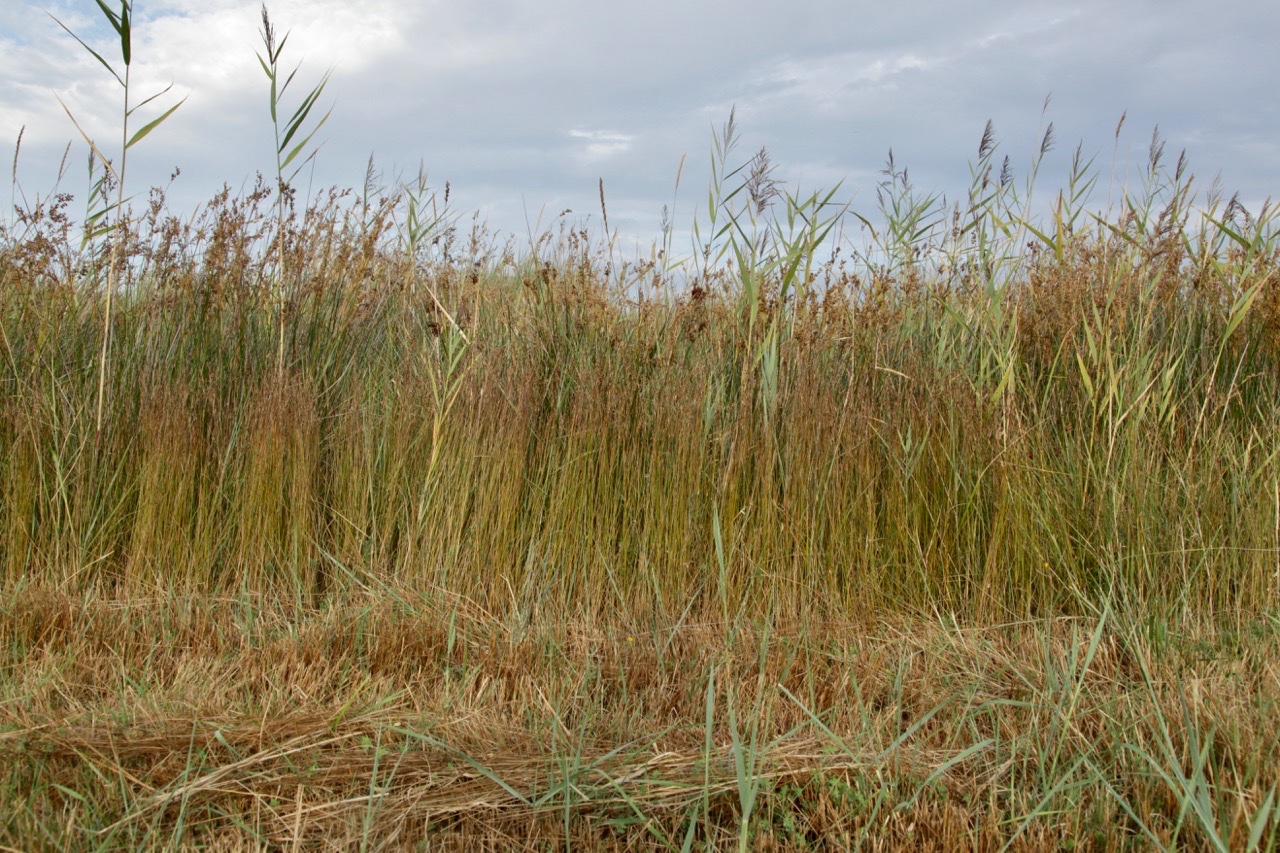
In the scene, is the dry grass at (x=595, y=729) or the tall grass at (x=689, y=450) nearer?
the dry grass at (x=595, y=729)

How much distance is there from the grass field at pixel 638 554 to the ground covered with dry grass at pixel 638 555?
1 centimetres

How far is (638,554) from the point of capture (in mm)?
2557

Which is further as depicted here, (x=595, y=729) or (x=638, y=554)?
(x=638, y=554)

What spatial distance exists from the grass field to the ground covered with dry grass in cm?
1

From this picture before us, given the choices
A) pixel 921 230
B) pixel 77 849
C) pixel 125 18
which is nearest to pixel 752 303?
pixel 921 230

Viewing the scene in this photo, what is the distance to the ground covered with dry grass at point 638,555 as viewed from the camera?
5.08 ft

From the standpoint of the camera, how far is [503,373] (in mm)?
2971

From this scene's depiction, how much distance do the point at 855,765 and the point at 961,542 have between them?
3.79 feet

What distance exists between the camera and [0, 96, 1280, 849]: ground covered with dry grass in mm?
1547

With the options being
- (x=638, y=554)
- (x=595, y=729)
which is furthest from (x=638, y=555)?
(x=595, y=729)

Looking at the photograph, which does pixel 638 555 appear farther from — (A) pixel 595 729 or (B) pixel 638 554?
(A) pixel 595 729

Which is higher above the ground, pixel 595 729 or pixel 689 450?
pixel 689 450

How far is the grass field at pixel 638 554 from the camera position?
5.08ft

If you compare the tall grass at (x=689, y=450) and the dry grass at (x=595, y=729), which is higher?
the tall grass at (x=689, y=450)
